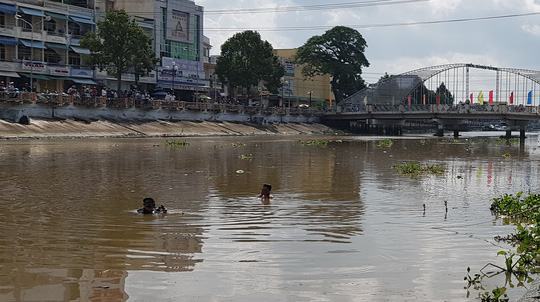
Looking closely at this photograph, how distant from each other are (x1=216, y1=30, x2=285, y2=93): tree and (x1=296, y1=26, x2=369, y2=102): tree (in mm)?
20378

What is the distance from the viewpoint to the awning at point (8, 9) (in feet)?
234

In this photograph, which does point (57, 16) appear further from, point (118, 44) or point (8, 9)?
point (118, 44)

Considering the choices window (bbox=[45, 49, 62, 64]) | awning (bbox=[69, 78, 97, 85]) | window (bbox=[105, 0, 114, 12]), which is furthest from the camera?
window (bbox=[105, 0, 114, 12])

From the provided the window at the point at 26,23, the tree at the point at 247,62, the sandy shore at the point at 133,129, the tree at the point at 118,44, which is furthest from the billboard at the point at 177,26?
the window at the point at 26,23

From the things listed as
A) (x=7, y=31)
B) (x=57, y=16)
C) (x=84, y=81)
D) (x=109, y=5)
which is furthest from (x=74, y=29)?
(x=7, y=31)

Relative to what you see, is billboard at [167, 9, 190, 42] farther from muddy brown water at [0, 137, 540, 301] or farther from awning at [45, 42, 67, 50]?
muddy brown water at [0, 137, 540, 301]

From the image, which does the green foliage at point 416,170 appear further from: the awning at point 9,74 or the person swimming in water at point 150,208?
the awning at point 9,74

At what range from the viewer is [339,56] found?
124062 mm

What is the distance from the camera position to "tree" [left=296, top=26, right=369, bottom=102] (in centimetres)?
12231

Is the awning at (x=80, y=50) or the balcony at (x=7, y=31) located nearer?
the balcony at (x=7, y=31)

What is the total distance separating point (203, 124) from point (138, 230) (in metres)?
72.2

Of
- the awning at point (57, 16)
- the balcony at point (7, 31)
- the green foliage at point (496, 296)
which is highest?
the awning at point (57, 16)

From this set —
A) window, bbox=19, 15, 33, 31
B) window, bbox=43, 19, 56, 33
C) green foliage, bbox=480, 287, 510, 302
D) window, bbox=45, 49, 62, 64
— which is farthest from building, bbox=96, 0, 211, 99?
green foliage, bbox=480, 287, 510, 302

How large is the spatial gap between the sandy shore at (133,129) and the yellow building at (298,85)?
30.9 meters
